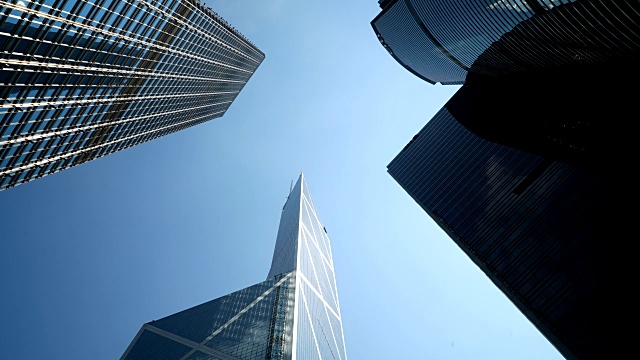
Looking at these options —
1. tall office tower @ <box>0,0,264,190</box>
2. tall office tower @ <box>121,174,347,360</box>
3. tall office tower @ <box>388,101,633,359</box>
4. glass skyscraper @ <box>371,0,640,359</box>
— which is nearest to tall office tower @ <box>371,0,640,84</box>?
glass skyscraper @ <box>371,0,640,359</box>

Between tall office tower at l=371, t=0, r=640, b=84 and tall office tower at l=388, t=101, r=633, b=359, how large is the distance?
18865 mm

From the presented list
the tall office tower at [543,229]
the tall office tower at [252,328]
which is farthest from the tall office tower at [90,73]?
the tall office tower at [543,229]

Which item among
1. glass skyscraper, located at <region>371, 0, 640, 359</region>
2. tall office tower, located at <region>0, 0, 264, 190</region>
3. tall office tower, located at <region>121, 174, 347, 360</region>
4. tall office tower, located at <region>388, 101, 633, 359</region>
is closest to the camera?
tall office tower, located at <region>0, 0, 264, 190</region>

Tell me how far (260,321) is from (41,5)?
7023cm

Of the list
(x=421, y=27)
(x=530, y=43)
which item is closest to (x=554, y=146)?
(x=530, y=43)

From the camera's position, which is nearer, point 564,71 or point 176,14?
point 176,14

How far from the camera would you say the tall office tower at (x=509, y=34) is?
55.0 meters

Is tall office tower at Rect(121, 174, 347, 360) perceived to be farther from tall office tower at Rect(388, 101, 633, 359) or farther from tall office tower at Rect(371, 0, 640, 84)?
tall office tower at Rect(371, 0, 640, 84)

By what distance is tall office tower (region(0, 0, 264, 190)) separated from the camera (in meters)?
37.4

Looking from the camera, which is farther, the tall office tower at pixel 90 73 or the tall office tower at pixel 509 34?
the tall office tower at pixel 509 34

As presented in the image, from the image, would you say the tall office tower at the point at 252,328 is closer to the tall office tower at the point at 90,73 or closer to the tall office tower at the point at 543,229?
the tall office tower at the point at 543,229

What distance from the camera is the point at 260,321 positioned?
85.6 m

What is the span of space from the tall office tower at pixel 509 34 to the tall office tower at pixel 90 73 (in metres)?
55.2

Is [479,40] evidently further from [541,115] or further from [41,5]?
[41,5]
